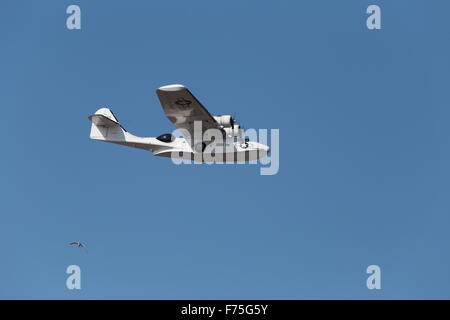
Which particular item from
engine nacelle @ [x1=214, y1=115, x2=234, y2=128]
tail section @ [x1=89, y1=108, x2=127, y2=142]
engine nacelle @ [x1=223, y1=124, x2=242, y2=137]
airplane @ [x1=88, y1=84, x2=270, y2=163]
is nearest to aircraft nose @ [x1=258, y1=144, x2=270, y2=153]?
airplane @ [x1=88, y1=84, x2=270, y2=163]

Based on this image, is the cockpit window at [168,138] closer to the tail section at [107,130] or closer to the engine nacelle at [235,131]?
the tail section at [107,130]

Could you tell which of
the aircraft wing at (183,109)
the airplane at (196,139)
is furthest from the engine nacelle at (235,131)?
the aircraft wing at (183,109)

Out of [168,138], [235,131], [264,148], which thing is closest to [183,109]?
[168,138]

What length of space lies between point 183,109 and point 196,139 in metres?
2.92

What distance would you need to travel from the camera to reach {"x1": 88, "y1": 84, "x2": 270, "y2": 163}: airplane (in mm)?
29703

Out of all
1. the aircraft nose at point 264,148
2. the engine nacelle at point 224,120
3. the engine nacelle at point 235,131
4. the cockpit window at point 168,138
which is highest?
the engine nacelle at point 224,120

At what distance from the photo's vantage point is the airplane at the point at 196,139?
29.7 meters

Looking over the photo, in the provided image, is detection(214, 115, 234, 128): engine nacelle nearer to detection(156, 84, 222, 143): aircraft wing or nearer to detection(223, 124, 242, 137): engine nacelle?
detection(156, 84, 222, 143): aircraft wing

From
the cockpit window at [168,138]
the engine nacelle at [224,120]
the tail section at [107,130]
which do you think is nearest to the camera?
the engine nacelle at [224,120]

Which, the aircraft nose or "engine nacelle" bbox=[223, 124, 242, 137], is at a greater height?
"engine nacelle" bbox=[223, 124, 242, 137]
